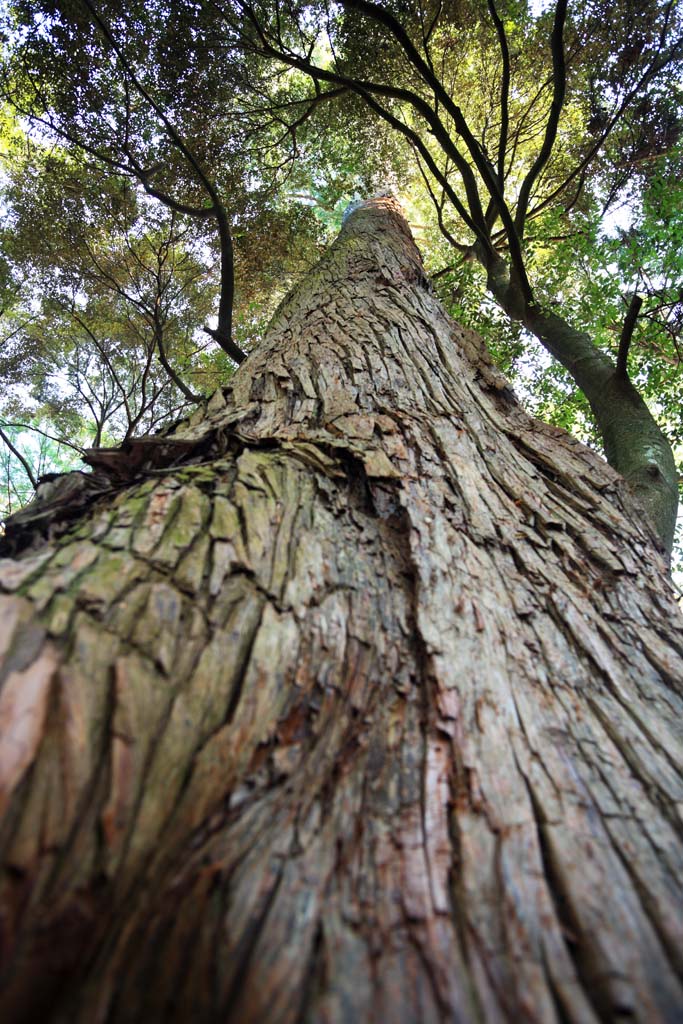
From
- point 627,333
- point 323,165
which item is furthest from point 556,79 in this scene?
point 323,165

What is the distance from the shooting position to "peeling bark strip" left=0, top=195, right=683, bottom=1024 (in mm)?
601

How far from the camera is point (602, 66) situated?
6.07 m

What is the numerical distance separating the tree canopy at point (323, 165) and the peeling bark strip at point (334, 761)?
2.63 metres

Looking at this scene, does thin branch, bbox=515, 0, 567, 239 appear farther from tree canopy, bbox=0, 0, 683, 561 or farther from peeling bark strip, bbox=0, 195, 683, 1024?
peeling bark strip, bbox=0, 195, 683, 1024

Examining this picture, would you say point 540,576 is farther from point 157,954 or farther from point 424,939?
point 157,954

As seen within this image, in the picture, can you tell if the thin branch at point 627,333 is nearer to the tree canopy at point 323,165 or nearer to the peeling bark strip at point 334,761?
the tree canopy at point 323,165

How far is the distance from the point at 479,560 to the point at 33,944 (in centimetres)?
107

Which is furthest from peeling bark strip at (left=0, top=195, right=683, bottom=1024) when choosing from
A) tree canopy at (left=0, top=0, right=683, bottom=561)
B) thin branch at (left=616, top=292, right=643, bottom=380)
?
tree canopy at (left=0, top=0, right=683, bottom=561)

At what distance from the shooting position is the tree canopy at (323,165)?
15.6 ft

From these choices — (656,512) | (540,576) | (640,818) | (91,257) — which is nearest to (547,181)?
(91,257)

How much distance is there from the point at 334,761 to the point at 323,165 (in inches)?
358

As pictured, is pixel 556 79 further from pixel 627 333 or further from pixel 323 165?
pixel 323 165

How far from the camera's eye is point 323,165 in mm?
8000

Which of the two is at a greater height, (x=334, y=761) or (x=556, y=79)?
(x=556, y=79)
